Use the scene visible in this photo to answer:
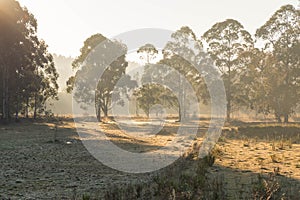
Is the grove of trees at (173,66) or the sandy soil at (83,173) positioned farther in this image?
the grove of trees at (173,66)

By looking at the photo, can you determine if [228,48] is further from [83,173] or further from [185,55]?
[83,173]

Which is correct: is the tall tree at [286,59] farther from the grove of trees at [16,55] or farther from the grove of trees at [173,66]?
the grove of trees at [16,55]

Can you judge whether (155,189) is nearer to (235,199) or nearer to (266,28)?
(235,199)

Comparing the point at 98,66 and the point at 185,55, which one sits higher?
the point at 185,55

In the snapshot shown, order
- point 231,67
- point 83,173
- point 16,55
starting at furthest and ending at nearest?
point 231,67 < point 16,55 < point 83,173

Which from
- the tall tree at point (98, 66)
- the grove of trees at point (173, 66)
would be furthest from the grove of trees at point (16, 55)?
the tall tree at point (98, 66)

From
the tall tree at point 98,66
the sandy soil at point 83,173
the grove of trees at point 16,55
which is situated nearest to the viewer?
the sandy soil at point 83,173

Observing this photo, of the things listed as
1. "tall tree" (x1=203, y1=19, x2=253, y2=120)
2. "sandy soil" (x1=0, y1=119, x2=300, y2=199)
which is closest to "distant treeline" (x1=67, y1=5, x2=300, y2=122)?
"tall tree" (x1=203, y1=19, x2=253, y2=120)

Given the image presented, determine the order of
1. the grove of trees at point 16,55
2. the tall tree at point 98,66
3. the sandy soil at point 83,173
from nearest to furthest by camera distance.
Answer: the sandy soil at point 83,173 < the grove of trees at point 16,55 < the tall tree at point 98,66

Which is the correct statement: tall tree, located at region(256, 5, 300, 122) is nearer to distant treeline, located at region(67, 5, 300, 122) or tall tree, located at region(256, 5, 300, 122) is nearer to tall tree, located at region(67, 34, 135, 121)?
distant treeline, located at region(67, 5, 300, 122)

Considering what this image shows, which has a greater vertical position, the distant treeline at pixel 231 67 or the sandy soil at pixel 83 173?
the distant treeline at pixel 231 67

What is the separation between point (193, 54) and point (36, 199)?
45.7m

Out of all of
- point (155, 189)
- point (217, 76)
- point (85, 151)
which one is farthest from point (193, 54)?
point (155, 189)

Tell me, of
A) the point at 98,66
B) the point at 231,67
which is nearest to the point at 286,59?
the point at 231,67
